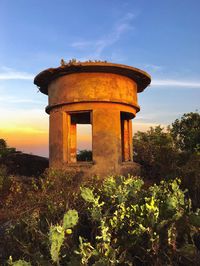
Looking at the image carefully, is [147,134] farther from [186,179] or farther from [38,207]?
[38,207]

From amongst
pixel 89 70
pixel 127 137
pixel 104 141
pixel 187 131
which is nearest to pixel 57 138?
pixel 104 141

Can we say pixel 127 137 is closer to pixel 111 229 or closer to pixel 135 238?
pixel 111 229

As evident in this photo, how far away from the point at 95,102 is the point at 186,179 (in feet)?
16.5

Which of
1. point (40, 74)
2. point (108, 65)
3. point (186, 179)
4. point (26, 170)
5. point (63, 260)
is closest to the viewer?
point (63, 260)

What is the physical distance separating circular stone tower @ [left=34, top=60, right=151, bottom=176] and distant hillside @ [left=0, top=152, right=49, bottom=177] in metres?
5.49

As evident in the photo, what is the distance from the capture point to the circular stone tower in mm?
13289

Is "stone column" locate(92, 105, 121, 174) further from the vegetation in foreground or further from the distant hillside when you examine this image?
the distant hillside

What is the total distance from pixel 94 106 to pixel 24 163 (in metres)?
8.87

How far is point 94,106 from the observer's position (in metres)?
13.4

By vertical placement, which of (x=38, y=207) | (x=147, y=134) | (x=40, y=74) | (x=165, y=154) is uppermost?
(x=40, y=74)

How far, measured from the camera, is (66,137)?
545 inches

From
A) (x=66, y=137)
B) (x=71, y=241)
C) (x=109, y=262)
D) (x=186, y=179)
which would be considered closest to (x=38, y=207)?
(x=71, y=241)

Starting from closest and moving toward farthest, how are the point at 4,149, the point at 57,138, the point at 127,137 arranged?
the point at 57,138 < the point at 127,137 < the point at 4,149

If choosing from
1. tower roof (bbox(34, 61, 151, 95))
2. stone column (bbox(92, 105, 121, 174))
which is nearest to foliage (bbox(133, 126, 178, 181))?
stone column (bbox(92, 105, 121, 174))
